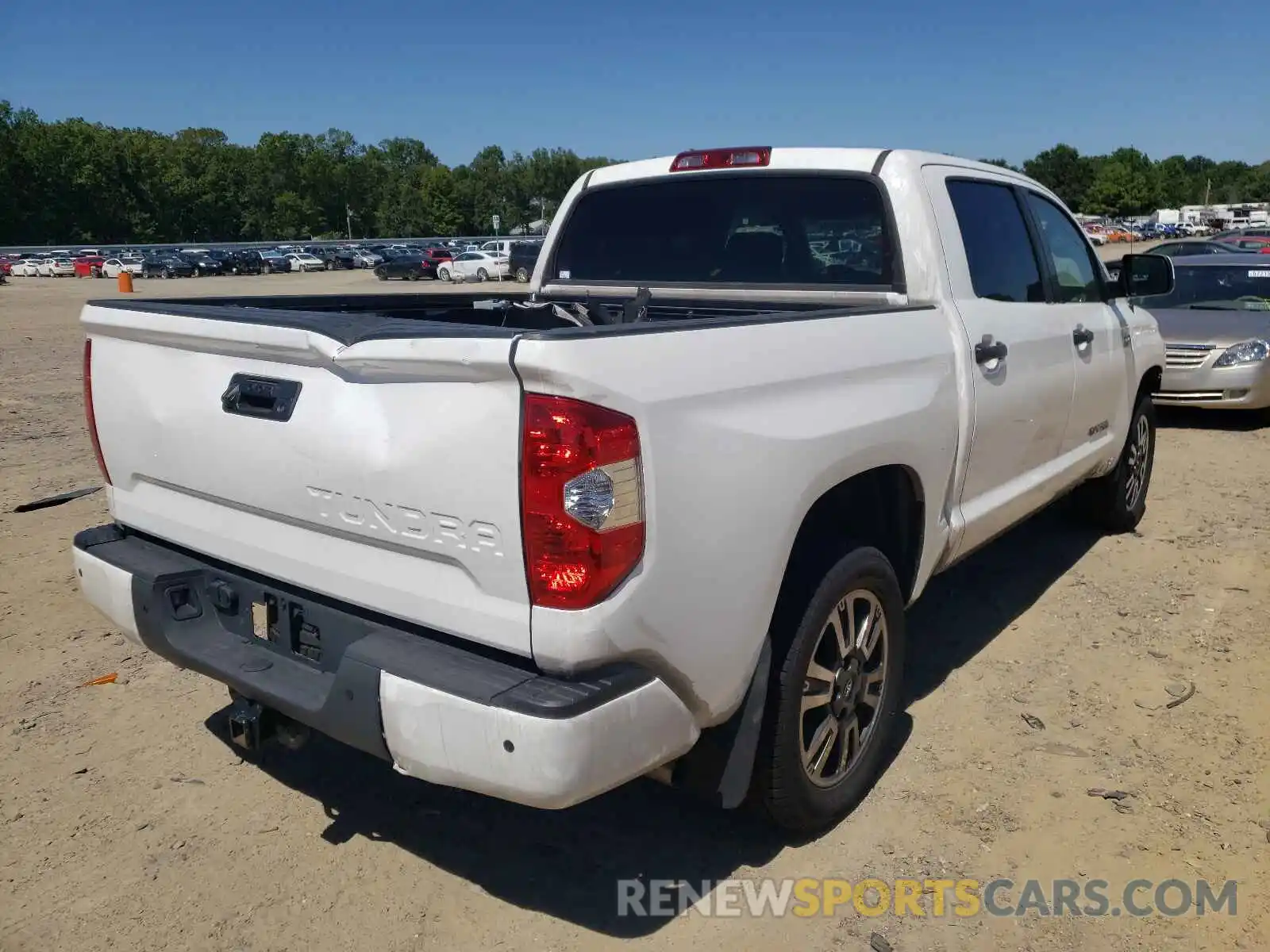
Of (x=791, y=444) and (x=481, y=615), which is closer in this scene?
(x=481, y=615)

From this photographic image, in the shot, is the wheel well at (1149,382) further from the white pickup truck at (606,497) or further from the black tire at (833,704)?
the black tire at (833,704)

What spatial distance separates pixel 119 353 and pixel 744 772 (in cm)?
220

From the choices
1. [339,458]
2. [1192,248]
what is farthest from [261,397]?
[1192,248]

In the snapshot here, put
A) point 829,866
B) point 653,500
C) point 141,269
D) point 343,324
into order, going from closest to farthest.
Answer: point 653,500 → point 343,324 → point 829,866 → point 141,269

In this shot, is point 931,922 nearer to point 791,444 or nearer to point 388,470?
point 791,444

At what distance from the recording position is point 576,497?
2.13 metres

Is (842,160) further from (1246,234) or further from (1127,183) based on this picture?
(1127,183)

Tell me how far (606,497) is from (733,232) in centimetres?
237

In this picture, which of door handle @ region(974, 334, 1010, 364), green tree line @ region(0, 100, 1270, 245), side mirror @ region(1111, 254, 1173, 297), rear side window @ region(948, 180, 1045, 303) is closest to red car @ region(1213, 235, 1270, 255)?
side mirror @ region(1111, 254, 1173, 297)

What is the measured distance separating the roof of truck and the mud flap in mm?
2017

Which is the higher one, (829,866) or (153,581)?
(153,581)

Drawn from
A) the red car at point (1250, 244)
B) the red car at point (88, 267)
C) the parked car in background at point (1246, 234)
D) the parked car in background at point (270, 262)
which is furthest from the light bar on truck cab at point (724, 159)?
the parked car in background at point (270, 262)

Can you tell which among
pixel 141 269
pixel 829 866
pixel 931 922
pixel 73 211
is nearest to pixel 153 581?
pixel 829 866

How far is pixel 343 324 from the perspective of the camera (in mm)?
2514
